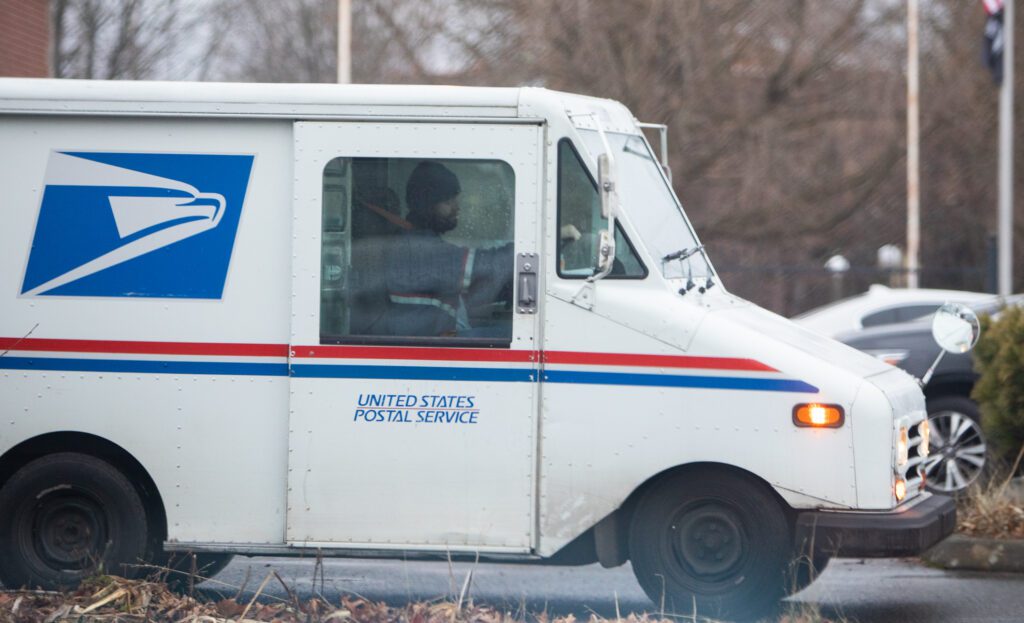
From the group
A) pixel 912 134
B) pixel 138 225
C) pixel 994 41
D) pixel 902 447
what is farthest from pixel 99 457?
pixel 912 134

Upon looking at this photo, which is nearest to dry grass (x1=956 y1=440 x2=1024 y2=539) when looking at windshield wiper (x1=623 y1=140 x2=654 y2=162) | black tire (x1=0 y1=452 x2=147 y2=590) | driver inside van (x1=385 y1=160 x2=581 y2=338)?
windshield wiper (x1=623 y1=140 x2=654 y2=162)

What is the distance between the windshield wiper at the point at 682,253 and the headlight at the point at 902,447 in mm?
1313

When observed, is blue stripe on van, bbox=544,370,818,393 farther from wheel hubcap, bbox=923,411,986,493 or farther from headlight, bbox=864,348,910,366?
headlight, bbox=864,348,910,366

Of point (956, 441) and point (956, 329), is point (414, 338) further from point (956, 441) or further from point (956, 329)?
point (956, 441)

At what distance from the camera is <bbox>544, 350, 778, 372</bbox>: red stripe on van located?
650 cm

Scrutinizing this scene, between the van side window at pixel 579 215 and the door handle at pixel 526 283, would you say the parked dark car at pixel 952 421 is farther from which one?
the door handle at pixel 526 283

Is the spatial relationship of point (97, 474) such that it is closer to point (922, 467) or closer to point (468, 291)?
point (468, 291)

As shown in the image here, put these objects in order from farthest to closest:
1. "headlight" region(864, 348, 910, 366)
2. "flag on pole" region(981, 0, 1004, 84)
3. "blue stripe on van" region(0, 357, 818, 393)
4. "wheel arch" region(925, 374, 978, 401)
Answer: "flag on pole" region(981, 0, 1004, 84) < "headlight" region(864, 348, 910, 366) < "wheel arch" region(925, 374, 978, 401) < "blue stripe on van" region(0, 357, 818, 393)

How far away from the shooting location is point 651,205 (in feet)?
23.3

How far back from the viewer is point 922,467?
23.2 ft

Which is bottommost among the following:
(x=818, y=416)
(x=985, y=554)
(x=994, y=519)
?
(x=985, y=554)

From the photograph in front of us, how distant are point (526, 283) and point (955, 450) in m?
4.61

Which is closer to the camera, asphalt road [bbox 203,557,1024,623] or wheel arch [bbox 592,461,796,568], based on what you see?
wheel arch [bbox 592,461,796,568]

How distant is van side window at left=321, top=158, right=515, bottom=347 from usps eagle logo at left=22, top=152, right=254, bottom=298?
0.52 m
